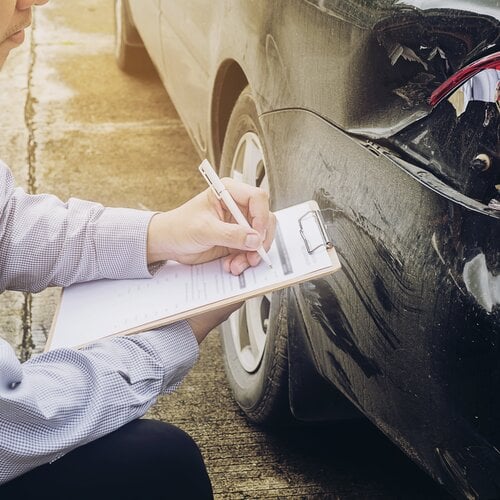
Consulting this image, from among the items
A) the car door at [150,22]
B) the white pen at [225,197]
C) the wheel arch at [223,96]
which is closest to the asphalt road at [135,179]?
the car door at [150,22]

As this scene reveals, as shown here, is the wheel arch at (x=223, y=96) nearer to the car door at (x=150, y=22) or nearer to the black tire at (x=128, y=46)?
the car door at (x=150, y=22)

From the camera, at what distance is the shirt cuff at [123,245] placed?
1.54 meters

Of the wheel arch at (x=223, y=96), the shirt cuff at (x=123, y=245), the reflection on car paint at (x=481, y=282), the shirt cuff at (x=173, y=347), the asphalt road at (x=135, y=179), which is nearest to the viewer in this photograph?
the reflection on car paint at (x=481, y=282)

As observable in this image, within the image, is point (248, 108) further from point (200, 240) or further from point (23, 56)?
point (23, 56)

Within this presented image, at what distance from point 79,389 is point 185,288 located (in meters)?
0.29

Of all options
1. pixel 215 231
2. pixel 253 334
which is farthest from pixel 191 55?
pixel 215 231

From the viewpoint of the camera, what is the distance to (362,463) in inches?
85.7

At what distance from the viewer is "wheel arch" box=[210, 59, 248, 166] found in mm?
2355

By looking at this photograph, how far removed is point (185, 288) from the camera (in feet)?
4.75

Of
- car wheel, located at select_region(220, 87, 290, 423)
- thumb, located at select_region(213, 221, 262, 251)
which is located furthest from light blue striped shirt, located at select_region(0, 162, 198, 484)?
car wheel, located at select_region(220, 87, 290, 423)

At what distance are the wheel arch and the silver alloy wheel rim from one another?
0.21 m

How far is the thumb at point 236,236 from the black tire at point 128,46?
3.30m

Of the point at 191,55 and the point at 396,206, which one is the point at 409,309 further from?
the point at 191,55

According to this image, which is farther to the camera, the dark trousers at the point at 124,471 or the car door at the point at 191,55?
the car door at the point at 191,55
